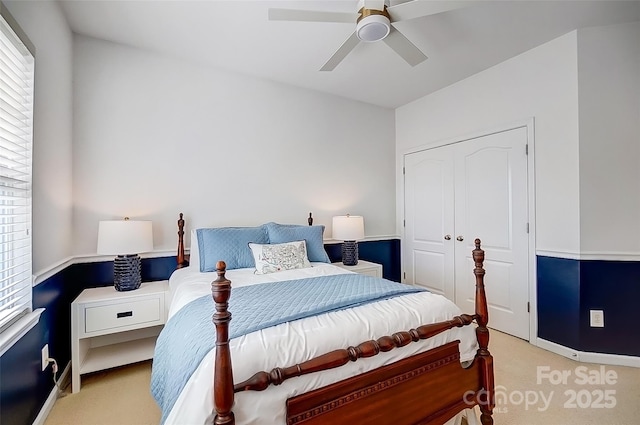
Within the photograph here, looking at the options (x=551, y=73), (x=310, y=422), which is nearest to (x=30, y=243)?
(x=310, y=422)

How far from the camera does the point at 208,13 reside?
7.36 feet

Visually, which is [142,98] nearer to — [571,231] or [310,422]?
[310,422]

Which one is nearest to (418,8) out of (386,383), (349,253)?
(386,383)

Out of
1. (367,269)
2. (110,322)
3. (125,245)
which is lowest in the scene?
(110,322)

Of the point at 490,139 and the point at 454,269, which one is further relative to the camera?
the point at 454,269

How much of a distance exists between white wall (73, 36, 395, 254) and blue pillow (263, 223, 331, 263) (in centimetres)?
43

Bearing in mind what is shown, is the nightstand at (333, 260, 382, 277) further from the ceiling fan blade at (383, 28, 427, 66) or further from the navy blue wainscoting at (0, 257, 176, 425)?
the ceiling fan blade at (383, 28, 427, 66)

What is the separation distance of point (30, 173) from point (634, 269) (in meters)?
4.30

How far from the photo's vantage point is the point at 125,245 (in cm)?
230

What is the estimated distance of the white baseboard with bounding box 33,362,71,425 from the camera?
1739 mm

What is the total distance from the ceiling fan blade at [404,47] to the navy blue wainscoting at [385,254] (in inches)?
92.8

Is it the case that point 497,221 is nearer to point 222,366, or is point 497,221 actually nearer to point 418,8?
point 418,8

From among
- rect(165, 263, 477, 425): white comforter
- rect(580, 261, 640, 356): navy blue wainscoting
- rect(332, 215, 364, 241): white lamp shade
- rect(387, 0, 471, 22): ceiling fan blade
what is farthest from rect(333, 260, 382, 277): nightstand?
rect(387, 0, 471, 22): ceiling fan blade

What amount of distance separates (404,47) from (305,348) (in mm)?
2156
